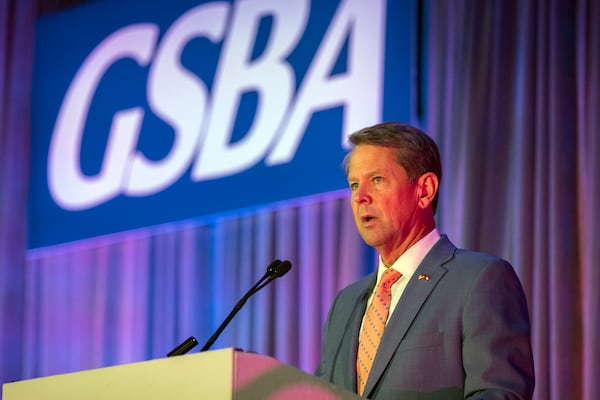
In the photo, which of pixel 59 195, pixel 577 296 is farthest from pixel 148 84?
pixel 577 296

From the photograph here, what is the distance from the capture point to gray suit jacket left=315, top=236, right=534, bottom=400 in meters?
2.54

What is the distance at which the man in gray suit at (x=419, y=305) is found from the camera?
258cm

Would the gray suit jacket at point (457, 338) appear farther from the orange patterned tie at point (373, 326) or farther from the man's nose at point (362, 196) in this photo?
the man's nose at point (362, 196)

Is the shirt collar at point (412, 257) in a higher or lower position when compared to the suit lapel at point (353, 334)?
higher

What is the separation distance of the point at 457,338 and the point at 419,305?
0.16 metres

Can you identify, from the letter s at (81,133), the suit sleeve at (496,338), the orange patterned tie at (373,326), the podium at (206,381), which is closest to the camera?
the podium at (206,381)

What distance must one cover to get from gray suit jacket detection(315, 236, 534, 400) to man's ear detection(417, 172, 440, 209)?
205 mm

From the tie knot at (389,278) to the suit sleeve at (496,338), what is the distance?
0.31 meters

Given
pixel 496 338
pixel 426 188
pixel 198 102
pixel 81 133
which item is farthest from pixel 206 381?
pixel 81 133

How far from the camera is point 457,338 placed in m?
2.66

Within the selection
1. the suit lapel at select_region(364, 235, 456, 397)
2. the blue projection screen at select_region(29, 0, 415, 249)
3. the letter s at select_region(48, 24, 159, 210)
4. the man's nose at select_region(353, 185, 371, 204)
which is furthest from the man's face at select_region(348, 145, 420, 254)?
the letter s at select_region(48, 24, 159, 210)

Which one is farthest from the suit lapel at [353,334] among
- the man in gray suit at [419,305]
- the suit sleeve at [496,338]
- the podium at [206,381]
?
the podium at [206,381]

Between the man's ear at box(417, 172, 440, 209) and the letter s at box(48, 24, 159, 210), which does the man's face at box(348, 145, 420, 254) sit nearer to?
the man's ear at box(417, 172, 440, 209)

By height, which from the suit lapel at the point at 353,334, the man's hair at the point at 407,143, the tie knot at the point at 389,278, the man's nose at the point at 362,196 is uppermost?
the man's hair at the point at 407,143
